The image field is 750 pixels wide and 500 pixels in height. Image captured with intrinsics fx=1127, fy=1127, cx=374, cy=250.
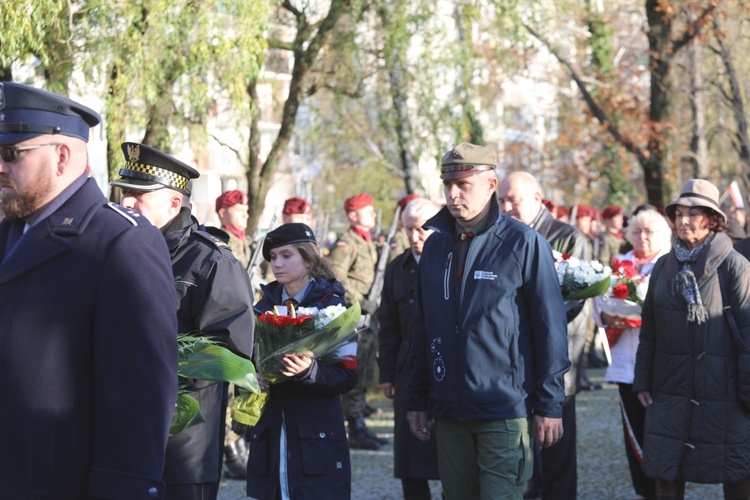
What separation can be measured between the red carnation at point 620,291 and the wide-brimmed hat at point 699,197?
3.80 feet

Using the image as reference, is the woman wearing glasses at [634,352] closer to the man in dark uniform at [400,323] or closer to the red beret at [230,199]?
the man in dark uniform at [400,323]

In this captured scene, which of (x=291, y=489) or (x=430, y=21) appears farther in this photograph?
(x=430, y=21)

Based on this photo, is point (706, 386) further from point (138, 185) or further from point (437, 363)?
point (138, 185)

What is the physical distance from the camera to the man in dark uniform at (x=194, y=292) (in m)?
4.69

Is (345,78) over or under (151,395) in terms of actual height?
over

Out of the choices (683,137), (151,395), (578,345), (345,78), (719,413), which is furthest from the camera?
(683,137)

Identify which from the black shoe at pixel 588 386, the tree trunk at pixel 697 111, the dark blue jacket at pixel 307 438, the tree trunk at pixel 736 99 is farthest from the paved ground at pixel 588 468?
the tree trunk at pixel 697 111

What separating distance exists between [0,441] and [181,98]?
1087cm

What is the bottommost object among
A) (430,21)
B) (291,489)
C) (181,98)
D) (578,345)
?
(291,489)

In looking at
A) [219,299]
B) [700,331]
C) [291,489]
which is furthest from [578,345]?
[219,299]

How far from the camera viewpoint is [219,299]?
4730mm

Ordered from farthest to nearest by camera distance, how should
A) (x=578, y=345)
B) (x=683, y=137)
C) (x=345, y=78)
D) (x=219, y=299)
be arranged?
1. (x=683, y=137)
2. (x=345, y=78)
3. (x=578, y=345)
4. (x=219, y=299)

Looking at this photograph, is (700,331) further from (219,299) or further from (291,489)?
(219,299)

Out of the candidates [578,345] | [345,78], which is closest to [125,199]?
[578,345]
